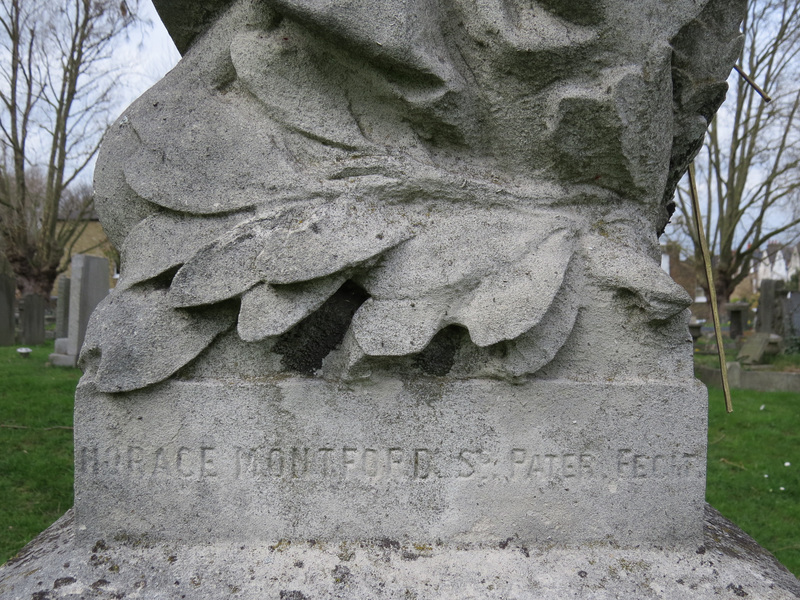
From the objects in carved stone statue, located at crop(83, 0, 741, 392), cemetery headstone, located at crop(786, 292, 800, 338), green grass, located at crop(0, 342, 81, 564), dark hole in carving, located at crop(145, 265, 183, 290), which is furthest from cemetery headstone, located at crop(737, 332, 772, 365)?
dark hole in carving, located at crop(145, 265, 183, 290)

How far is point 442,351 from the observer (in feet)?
5.70

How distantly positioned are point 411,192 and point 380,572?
1.07 metres

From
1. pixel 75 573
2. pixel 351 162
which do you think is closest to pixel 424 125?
pixel 351 162

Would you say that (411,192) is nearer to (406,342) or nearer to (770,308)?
(406,342)

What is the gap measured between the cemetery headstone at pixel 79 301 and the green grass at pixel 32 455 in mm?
1470

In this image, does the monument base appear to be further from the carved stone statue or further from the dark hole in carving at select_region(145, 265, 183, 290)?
the dark hole in carving at select_region(145, 265, 183, 290)

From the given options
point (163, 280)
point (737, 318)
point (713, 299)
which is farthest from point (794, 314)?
point (163, 280)

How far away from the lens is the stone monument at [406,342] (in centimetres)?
165

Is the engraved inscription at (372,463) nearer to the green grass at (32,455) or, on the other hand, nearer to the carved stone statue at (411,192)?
the carved stone statue at (411,192)

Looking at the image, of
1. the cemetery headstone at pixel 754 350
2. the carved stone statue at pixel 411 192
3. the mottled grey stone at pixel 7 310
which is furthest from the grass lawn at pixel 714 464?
the mottled grey stone at pixel 7 310

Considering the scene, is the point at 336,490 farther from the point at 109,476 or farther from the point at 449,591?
the point at 109,476

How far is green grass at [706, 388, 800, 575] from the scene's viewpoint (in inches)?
137

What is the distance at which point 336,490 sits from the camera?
1.72 m

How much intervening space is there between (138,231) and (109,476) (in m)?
0.72
